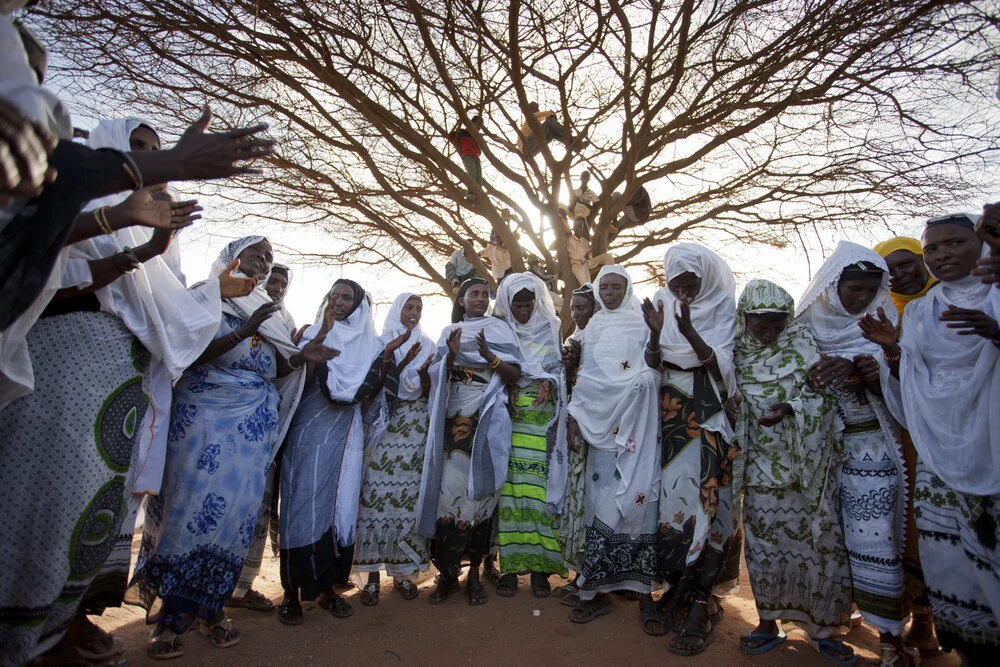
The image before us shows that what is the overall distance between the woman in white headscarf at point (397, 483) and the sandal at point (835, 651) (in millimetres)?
2565

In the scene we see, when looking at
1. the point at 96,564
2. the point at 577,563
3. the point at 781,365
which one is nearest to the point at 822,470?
the point at 781,365

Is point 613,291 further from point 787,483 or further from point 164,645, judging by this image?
point 164,645

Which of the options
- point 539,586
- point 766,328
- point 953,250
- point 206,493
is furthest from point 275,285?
point 953,250

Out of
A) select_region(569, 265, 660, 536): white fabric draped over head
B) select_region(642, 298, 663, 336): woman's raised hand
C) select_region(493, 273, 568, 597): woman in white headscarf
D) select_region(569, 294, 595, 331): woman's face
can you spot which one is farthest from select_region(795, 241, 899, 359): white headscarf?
→ select_region(493, 273, 568, 597): woman in white headscarf

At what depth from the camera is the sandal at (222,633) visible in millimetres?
3396

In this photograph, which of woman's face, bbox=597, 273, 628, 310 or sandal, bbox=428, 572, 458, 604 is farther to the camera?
woman's face, bbox=597, 273, 628, 310

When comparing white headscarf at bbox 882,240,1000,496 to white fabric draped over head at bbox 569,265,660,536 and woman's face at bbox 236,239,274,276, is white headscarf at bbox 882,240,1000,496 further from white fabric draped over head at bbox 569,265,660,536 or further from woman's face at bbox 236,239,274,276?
woman's face at bbox 236,239,274,276

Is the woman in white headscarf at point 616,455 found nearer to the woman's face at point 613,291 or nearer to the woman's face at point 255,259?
the woman's face at point 613,291

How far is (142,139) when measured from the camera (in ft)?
10.2

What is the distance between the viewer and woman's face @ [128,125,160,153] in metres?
3.07

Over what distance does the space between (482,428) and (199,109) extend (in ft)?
20.0

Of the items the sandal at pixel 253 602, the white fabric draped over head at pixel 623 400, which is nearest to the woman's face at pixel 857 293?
the white fabric draped over head at pixel 623 400

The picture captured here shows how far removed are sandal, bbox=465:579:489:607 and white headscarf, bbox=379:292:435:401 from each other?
4.65ft

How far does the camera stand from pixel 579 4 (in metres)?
7.00
